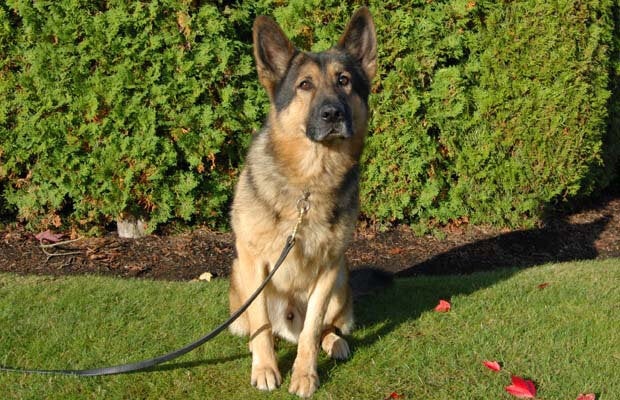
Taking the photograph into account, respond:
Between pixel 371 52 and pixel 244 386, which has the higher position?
pixel 371 52

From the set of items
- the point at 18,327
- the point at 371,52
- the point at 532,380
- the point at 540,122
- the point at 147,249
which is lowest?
the point at 147,249

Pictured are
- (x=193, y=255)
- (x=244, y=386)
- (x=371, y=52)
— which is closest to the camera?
(x=244, y=386)

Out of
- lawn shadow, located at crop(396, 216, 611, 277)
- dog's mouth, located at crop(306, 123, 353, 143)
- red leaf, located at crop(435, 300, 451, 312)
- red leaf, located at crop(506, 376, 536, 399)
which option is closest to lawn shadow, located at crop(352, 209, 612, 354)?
lawn shadow, located at crop(396, 216, 611, 277)

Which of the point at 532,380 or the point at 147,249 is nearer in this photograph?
the point at 532,380

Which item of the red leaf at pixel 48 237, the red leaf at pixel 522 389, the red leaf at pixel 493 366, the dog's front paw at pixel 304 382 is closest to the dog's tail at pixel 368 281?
the red leaf at pixel 493 366

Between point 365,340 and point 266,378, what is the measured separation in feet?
3.43

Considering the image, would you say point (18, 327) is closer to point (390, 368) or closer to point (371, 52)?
point (390, 368)

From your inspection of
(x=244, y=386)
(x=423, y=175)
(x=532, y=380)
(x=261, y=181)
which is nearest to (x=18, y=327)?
(x=244, y=386)

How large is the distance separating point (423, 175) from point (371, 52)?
321 centimetres

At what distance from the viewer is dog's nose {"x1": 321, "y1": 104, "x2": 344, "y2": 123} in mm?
3953

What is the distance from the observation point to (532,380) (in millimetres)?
4027

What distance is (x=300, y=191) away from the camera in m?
4.07

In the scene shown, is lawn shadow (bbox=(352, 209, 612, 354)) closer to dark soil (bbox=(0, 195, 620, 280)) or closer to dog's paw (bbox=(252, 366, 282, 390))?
dark soil (bbox=(0, 195, 620, 280))

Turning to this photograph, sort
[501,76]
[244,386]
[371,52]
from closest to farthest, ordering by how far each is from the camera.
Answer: [244,386]
[371,52]
[501,76]
